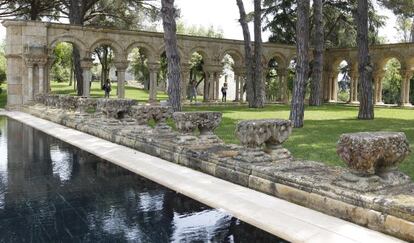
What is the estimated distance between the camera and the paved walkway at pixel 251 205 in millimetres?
3986

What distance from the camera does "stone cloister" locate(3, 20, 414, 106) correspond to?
67.6 ft

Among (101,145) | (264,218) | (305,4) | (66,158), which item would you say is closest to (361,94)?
(305,4)

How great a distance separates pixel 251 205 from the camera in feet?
16.1

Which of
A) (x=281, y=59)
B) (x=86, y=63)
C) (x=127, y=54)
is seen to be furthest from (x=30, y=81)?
(x=281, y=59)

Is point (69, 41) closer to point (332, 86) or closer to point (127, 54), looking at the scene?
point (127, 54)

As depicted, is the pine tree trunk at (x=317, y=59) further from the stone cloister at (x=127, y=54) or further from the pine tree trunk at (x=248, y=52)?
the stone cloister at (x=127, y=54)

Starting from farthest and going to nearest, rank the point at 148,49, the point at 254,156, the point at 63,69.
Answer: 1. the point at 63,69
2. the point at 148,49
3. the point at 254,156

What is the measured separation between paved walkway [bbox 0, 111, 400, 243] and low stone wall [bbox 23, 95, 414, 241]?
0.13 meters

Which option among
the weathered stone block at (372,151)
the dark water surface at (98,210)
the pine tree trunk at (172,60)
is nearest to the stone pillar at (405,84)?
the pine tree trunk at (172,60)

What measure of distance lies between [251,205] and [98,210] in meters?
1.58

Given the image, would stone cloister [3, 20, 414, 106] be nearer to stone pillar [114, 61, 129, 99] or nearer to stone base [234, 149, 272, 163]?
stone pillar [114, 61, 129, 99]

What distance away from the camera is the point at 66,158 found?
787 cm

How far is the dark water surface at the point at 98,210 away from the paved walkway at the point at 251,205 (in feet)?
0.53

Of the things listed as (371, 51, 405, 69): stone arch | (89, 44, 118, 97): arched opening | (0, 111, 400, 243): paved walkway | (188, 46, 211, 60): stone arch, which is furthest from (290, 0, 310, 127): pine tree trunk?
(371, 51, 405, 69): stone arch
